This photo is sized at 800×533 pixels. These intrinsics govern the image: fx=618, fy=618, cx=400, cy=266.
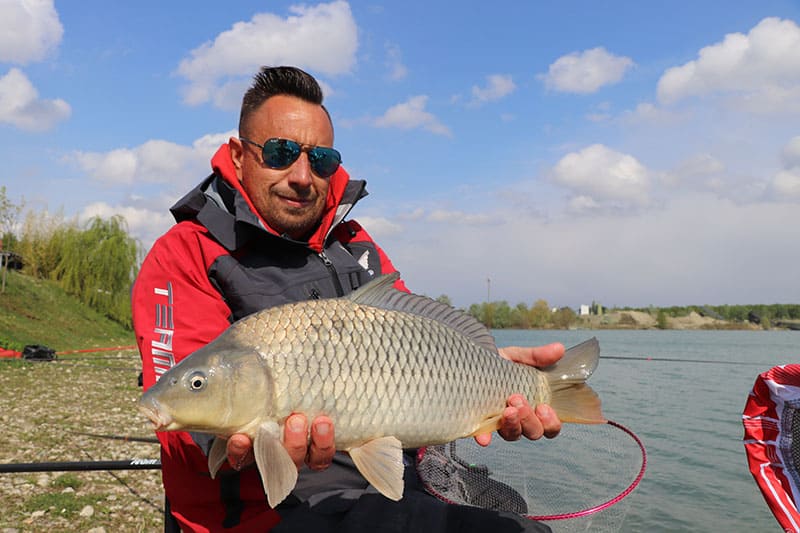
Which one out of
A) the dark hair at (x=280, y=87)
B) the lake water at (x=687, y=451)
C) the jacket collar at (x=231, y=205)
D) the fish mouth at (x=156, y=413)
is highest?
the dark hair at (x=280, y=87)

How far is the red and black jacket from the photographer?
69.4 inches

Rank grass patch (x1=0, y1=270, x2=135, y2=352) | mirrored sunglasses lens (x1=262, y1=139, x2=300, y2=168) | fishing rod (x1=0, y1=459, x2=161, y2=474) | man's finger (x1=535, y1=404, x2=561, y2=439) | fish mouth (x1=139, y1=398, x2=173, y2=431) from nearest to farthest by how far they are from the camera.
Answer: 1. fish mouth (x1=139, y1=398, x2=173, y2=431)
2. man's finger (x1=535, y1=404, x2=561, y2=439)
3. mirrored sunglasses lens (x1=262, y1=139, x2=300, y2=168)
4. fishing rod (x1=0, y1=459, x2=161, y2=474)
5. grass patch (x1=0, y1=270, x2=135, y2=352)

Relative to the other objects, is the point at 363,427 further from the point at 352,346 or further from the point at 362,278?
the point at 362,278

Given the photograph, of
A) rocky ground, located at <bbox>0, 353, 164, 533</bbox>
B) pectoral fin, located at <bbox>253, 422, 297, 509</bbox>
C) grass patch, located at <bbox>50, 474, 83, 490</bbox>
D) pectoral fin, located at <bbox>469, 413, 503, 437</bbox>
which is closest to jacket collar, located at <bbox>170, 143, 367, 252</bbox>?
pectoral fin, located at <bbox>253, 422, 297, 509</bbox>

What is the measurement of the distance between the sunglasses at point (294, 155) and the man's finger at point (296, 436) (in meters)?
1.07

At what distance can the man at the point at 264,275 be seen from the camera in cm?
176

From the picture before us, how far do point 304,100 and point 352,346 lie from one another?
1.15m

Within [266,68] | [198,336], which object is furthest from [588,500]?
[266,68]

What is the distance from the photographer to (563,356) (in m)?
1.95

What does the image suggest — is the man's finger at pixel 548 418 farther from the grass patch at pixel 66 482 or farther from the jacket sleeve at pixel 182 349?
the grass patch at pixel 66 482

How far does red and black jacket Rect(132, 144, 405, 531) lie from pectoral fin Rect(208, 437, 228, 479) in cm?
5

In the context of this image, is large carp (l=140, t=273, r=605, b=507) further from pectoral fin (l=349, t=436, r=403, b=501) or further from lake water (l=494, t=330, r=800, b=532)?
lake water (l=494, t=330, r=800, b=532)

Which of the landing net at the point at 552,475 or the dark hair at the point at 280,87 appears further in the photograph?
the landing net at the point at 552,475

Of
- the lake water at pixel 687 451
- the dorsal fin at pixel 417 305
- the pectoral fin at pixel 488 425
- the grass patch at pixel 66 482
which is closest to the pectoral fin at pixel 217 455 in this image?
the dorsal fin at pixel 417 305
